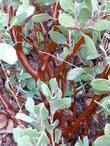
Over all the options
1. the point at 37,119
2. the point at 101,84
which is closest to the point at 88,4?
the point at 101,84

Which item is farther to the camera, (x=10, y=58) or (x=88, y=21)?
(x=88, y=21)

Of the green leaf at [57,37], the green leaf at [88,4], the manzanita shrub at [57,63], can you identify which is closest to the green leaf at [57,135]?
the manzanita shrub at [57,63]

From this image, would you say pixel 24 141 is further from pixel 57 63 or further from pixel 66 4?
pixel 57 63

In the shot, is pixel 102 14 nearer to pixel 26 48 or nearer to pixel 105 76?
pixel 105 76

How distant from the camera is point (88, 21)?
39.8 inches

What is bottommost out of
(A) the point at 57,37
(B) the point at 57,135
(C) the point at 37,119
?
(B) the point at 57,135

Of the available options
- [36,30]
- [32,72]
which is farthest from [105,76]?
[36,30]

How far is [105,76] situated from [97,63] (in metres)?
0.19

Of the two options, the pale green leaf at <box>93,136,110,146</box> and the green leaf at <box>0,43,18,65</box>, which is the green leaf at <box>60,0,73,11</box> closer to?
the green leaf at <box>0,43,18,65</box>

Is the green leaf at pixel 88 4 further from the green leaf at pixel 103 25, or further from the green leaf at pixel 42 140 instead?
the green leaf at pixel 42 140

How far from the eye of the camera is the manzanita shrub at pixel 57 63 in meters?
0.95

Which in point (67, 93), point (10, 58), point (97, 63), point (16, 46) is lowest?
point (67, 93)

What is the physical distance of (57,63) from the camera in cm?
137

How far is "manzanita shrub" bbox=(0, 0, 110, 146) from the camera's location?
3.10ft
